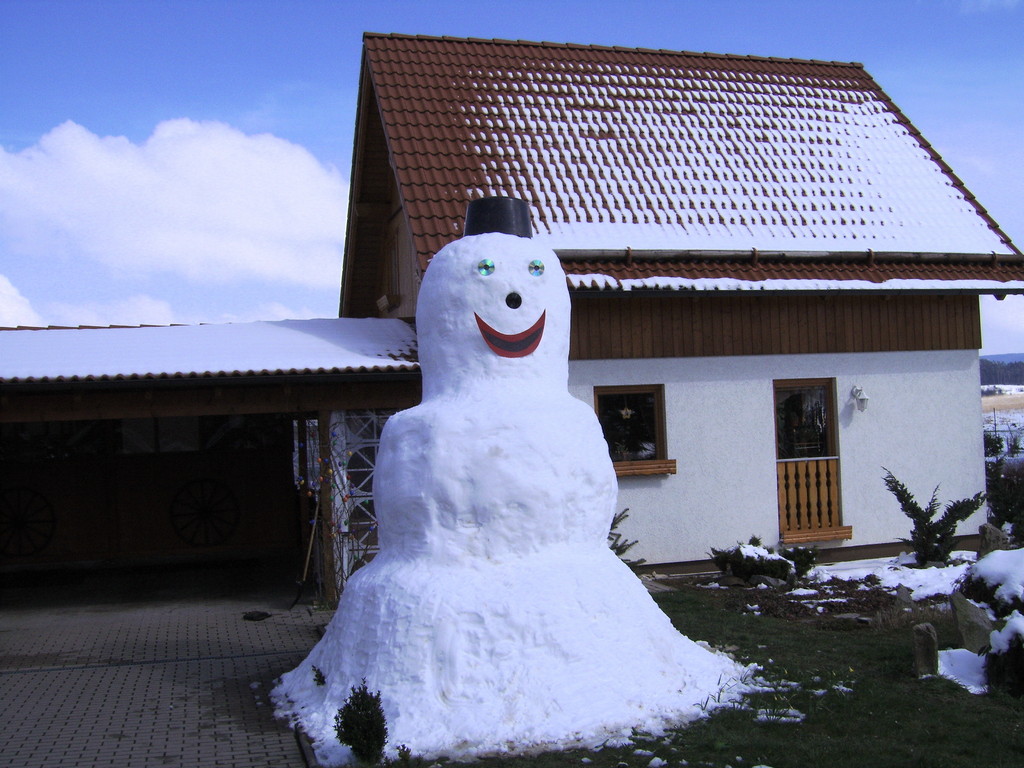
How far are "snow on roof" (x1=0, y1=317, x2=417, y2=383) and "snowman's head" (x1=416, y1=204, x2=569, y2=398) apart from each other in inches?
129

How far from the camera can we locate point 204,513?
51.2ft

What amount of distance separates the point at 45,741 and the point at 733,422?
8036mm

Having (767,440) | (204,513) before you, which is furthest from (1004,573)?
(204,513)

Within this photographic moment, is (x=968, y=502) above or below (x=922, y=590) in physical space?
above

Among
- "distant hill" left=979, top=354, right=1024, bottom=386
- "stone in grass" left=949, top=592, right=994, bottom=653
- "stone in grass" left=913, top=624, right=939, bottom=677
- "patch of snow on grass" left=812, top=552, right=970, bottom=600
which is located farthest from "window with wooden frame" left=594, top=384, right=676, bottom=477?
"distant hill" left=979, top=354, right=1024, bottom=386

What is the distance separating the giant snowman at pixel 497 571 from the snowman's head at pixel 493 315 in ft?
0.03

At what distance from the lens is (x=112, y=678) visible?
8.13 m

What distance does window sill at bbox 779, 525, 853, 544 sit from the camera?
12016mm

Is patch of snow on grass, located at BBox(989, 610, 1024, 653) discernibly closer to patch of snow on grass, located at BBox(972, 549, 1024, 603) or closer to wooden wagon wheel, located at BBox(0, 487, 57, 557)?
patch of snow on grass, located at BBox(972, 549, 1024, 603)

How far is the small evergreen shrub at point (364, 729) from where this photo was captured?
17.9ft

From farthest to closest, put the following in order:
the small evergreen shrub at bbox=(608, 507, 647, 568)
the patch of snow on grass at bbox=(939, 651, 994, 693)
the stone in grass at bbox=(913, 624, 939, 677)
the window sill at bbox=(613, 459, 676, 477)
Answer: the window sill at bbox=(613, 459, 676, 477) < the small evergreen shrub at bbox=(608, 507, 647, 568) < the stone in grass at bbox=(913, 624, 939, 677) < the patch of snow on grass at bbox=(939, 651, 994, 693)

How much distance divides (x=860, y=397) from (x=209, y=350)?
299 inches

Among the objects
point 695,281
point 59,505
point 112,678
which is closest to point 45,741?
point 112,678

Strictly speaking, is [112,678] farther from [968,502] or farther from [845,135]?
[845,135]
